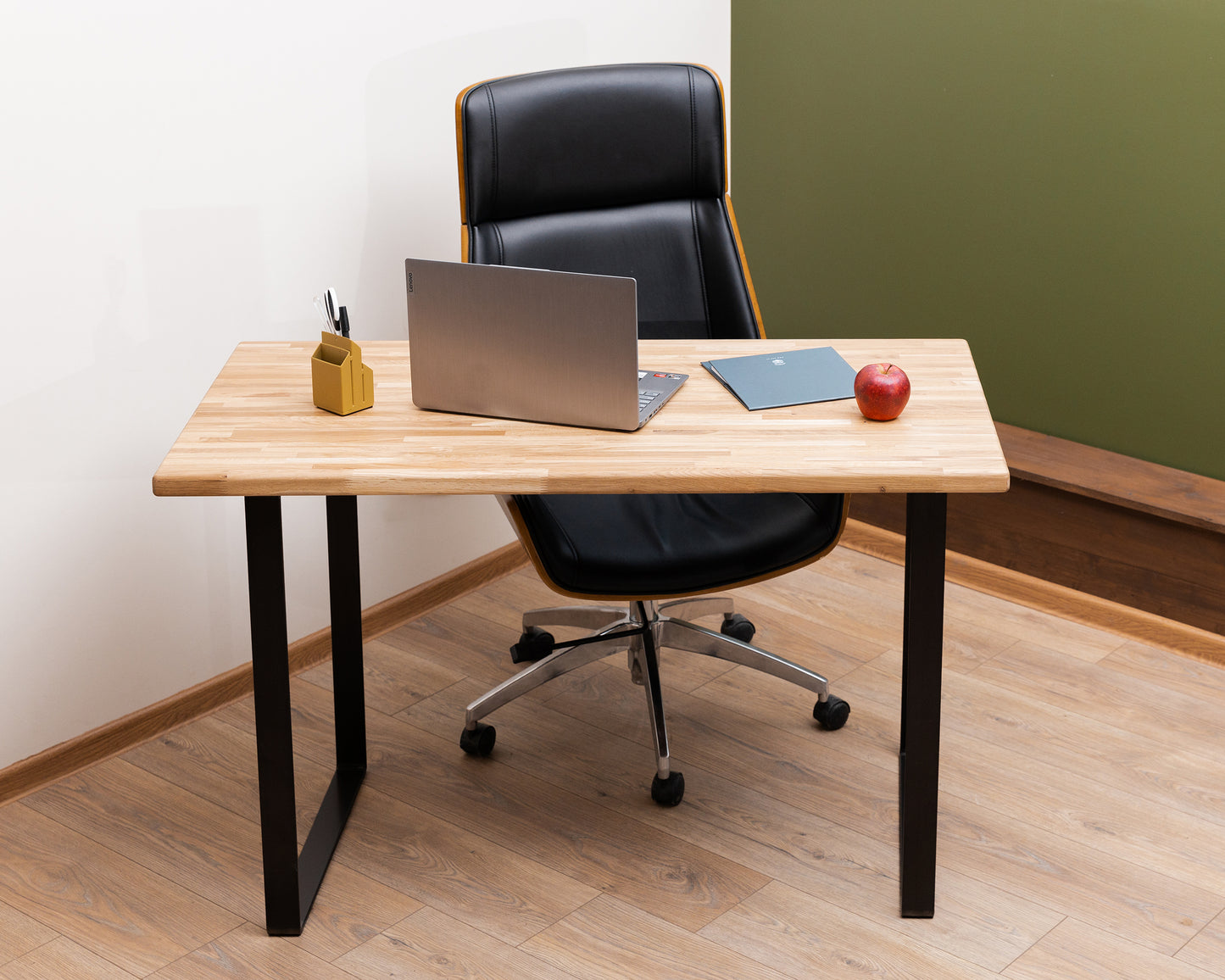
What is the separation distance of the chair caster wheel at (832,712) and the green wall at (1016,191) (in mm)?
1045

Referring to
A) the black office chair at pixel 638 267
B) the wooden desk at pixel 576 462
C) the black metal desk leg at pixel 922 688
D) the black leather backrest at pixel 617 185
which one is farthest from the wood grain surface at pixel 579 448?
the black leather backrest at pixel 617 185

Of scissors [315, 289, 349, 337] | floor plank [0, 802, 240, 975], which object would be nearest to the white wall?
floor plank [0, 802, 240, 975]

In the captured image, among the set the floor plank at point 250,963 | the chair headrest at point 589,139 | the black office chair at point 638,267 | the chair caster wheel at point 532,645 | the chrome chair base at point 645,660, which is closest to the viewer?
the floor plank at point 250,963

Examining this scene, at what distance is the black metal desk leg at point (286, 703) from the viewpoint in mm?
1977

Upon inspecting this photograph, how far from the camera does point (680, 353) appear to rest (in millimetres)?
2305

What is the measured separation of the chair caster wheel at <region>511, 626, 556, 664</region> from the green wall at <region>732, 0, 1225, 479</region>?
1.25 meters

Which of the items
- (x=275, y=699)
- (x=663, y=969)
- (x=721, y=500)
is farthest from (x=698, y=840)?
(x=275, y=699)

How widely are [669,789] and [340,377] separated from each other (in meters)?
0.95

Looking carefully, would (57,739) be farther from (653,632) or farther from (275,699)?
(653,632)

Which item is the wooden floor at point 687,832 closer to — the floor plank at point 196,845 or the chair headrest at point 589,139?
the floor plank at point 196,845

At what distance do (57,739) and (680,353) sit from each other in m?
1.36

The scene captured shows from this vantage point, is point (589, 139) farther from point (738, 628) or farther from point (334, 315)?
point (738, 628)

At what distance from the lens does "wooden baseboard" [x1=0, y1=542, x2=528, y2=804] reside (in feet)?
8.29

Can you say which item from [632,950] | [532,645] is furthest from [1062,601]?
[632,950]
